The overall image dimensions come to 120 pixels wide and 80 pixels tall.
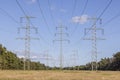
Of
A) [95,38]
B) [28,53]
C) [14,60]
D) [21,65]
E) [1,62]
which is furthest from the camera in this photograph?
[21,65]

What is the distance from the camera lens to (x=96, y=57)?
7756 cm

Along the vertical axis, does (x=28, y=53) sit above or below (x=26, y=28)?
below

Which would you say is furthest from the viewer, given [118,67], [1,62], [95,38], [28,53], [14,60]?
[14,60]

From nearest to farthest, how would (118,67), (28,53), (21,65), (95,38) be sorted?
(28,53) < (95,38) < (118,67) < (21,65)

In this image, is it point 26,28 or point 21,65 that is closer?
point 26,28

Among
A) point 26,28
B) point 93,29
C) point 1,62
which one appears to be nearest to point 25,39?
point 26,28

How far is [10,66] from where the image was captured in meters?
157

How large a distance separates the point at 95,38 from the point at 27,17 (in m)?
15.6

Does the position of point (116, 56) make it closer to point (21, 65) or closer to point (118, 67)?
point (118, 67)

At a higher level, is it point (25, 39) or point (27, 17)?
point (27, 17)

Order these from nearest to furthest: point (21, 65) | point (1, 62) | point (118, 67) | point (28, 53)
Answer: point (28, 53) < point (1, 62) < point (118, 67) < point (21, 65)

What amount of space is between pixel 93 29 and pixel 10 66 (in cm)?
8310

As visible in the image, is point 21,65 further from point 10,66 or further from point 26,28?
point 26,28

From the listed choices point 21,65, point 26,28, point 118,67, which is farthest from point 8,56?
point 26,28
